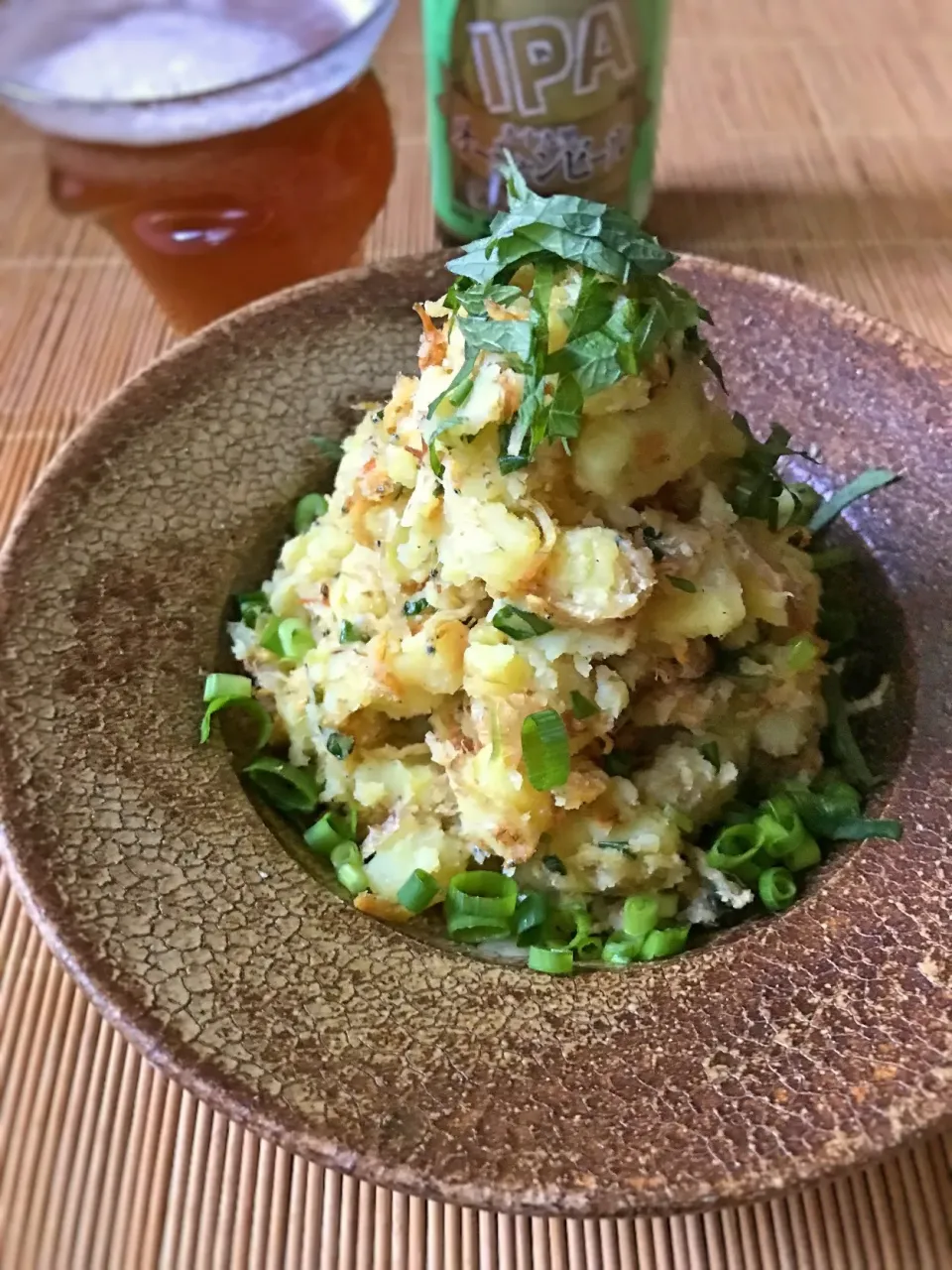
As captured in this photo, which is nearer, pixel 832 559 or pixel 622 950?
pixel 622 950

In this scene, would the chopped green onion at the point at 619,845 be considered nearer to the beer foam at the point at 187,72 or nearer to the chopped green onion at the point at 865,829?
the chopped green onion at the point at 865,829

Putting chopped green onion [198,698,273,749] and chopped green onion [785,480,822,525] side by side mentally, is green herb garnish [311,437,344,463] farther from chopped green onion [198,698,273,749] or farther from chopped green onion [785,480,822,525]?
chopped green onion [785,480,822,525]

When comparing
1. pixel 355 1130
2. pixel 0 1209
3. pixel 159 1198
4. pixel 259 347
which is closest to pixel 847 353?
pixel 259 347

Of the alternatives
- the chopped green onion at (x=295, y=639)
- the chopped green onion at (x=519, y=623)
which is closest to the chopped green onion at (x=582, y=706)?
the chopped green onion at (x=519, y=623)

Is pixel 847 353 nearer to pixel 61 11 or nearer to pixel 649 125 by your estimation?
pixel 649 125

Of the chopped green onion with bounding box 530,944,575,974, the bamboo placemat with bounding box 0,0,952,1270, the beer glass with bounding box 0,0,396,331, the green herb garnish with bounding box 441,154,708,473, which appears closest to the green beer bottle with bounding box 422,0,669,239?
the beer glass with bounding box 0,0,396,331

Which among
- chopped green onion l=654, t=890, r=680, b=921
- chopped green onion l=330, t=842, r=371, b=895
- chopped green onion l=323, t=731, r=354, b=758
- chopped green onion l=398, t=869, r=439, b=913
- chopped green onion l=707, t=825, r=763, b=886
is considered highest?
chopped green onion l=323, t=731, r=354, b=758

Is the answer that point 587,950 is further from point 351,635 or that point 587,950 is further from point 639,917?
point 351,635

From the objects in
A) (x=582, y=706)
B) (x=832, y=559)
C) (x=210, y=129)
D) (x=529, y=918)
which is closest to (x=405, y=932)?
(x=529, y=918)
